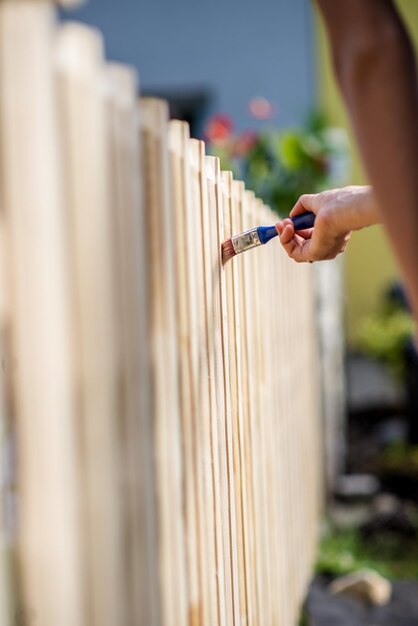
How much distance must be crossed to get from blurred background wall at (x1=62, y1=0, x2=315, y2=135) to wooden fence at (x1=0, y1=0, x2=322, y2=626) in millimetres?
12708

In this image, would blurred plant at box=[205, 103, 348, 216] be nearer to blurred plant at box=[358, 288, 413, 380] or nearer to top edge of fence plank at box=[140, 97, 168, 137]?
blurred plant at box=[358, 288, 413, 380]

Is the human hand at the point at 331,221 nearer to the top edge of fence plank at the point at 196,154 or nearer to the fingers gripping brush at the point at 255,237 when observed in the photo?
the fingers gripping brush at the point at 255,237

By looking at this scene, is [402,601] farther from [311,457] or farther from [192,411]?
[192,411]

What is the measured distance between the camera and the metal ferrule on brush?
2449 millimetres

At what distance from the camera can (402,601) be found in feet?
16.0

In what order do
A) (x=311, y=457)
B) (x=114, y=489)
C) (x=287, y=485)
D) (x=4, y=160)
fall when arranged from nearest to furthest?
(x=4, y=160) → (x=114, y=489) → (x=287, y=485) → (x=311, y=457)

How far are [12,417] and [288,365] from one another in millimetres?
3207

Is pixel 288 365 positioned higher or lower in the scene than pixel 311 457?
higher

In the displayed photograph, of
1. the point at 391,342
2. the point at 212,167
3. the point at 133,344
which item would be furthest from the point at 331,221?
the point at 391,342

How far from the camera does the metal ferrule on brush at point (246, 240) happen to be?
2.45 metres

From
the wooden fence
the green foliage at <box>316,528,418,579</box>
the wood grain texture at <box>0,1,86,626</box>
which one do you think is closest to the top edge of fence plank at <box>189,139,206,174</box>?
the wooden fence

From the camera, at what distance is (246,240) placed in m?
2.49

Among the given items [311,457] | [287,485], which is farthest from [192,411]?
[311,457]

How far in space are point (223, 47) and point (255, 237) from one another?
505 inches
